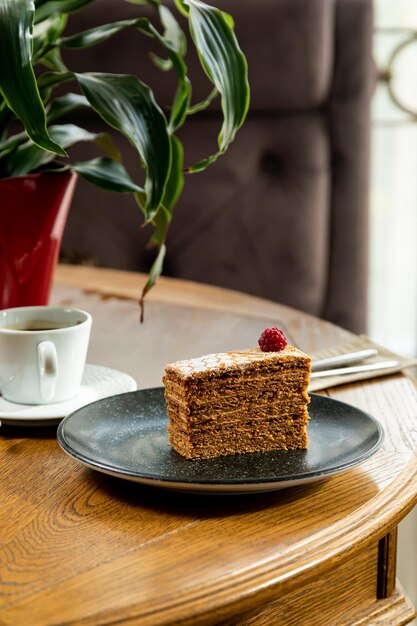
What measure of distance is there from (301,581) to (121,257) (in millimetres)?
1491

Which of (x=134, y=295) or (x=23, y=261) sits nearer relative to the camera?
(x=23, y=261)

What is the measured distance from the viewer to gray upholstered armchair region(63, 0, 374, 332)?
69.9 inches

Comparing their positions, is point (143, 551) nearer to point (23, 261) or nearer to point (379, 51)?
point (23, 261)

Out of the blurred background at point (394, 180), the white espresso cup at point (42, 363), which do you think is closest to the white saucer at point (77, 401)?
the white espresso cup at point (42, 363)

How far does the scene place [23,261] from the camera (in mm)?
906

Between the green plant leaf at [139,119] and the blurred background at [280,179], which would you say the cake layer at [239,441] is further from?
the blurred background at [280,179]

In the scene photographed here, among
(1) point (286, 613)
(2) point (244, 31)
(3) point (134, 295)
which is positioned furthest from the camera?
(2) point (244, 31)

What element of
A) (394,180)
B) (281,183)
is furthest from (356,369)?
(394,180)

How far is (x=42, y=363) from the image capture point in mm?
719

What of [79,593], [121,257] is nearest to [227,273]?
[121,257]

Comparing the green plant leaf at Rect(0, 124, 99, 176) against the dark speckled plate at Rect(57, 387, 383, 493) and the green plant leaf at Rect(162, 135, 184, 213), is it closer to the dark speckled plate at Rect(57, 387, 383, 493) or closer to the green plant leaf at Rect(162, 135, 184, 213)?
→ the green plant leaf at Rect(162, 135, 184, 213)

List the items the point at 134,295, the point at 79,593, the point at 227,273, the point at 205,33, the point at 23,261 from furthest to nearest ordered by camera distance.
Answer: the point at 227,273, the point at 134,295, the point at 23,261, the point at 205,33, the point at 79,593

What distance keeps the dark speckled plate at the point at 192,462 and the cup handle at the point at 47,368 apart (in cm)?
5

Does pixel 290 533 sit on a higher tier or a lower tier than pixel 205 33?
lower
